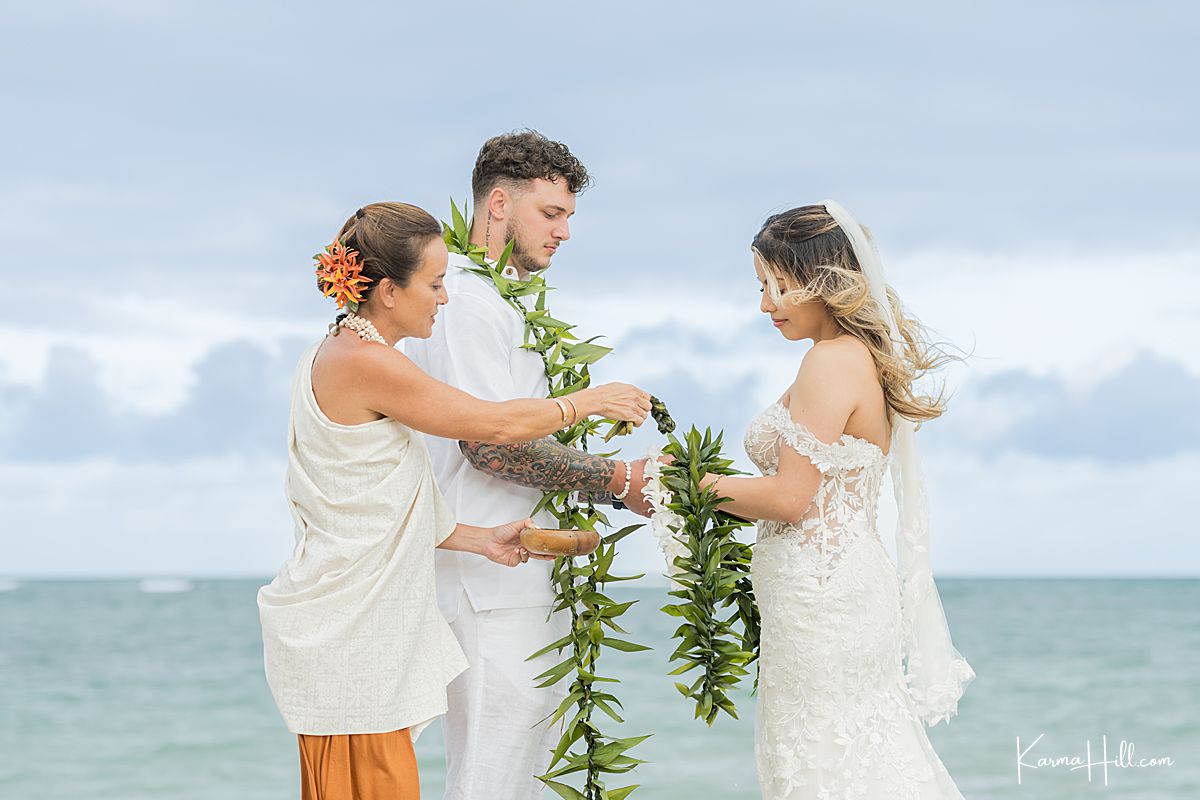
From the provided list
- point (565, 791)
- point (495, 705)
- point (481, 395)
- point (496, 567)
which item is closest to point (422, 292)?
point (481, 395)

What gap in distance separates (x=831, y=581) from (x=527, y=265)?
1.57 meters

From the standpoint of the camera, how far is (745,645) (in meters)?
4.58

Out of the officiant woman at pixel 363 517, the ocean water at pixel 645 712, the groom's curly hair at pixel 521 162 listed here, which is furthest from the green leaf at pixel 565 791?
the ocean water at pixel 645 712

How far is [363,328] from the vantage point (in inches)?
149

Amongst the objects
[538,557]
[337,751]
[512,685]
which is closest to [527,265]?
[538,557]

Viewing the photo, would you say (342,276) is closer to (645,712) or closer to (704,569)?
(704,569)

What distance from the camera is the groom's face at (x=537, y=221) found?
454 cm

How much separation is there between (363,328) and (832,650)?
75.0 inches

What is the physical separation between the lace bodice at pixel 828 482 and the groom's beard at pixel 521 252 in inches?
39.4

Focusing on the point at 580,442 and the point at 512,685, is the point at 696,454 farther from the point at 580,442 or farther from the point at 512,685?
the point at 512,685

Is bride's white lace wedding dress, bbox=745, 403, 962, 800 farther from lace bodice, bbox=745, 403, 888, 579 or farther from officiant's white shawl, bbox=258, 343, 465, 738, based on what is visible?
officiant's white shawl, bbox=258, 343, 465, 738

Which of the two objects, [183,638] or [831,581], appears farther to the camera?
[183,638]

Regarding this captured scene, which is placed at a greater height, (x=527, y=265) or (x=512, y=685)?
(x=527, y=265)

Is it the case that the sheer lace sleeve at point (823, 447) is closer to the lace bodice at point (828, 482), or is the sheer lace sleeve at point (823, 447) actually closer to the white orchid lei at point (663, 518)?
the lace bodice at point (828, 482)
